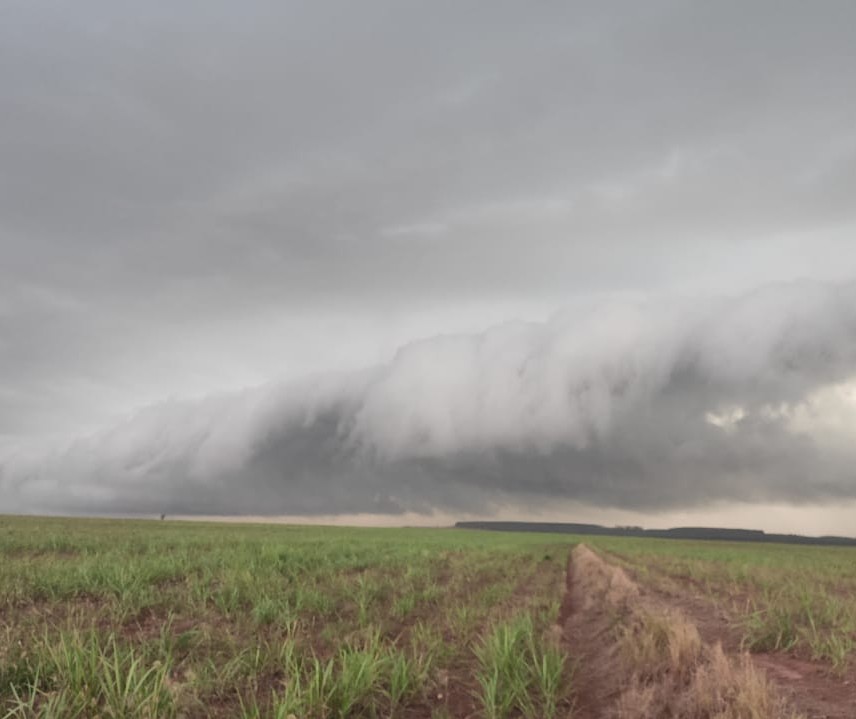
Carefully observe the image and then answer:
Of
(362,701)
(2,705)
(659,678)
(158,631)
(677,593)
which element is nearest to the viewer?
(2,705)

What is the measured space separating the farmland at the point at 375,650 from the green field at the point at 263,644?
0.11 ft

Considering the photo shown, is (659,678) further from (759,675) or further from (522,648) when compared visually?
(522,648)

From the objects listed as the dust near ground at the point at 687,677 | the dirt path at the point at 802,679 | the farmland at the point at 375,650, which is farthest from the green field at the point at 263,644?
the dirt path at the point at 802,679

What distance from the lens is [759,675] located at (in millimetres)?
6703

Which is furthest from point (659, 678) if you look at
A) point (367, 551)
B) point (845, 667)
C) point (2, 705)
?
point (367, 551)

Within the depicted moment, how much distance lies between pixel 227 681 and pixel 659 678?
5.09 m

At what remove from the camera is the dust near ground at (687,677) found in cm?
621

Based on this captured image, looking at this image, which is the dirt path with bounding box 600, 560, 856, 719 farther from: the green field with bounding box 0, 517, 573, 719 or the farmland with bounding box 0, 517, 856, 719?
the green field with bounding box 0, 517, 573, 719

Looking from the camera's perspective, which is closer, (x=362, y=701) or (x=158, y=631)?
(x=362, y=701)

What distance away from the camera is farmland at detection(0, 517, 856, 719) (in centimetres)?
589

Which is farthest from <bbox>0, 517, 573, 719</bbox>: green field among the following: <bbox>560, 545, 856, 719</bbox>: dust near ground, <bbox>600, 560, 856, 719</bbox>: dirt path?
<bbox>600, 560, 856, 719</bbox>: dirt path

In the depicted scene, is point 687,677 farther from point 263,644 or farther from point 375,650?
point 263,644

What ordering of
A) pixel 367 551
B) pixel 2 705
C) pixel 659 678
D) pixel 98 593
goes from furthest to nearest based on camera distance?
1. pixel 367 551
2. pixel 98 593
3. pixel 659 678
4. pixel 2 705

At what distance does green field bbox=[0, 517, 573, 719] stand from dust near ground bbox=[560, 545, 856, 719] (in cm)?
59
